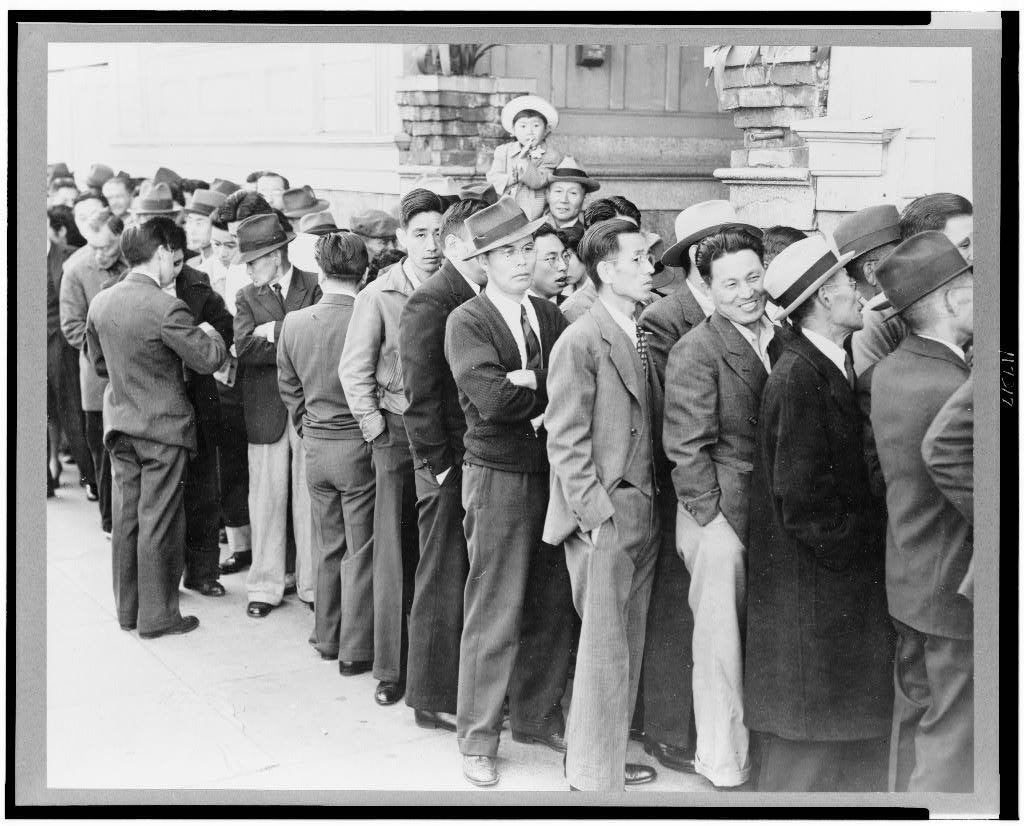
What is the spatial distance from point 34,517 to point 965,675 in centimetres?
317

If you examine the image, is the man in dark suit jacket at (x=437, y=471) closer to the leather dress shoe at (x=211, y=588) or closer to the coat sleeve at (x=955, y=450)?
the coat sleeve at (x=955, y=450)

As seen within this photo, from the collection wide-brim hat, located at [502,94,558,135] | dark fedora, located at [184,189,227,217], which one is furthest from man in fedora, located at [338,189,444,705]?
dark fedora, located at [184,189,227,217]

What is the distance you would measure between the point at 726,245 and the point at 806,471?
77cm

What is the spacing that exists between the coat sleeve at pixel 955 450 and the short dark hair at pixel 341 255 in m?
2.48

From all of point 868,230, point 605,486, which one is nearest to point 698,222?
point 868,230

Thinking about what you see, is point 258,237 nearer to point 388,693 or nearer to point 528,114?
point 528,114

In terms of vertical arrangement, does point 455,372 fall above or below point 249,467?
above

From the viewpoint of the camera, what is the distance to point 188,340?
210 inches

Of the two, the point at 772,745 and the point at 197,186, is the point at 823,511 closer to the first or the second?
the point at 772,745

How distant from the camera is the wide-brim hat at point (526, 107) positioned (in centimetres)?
621

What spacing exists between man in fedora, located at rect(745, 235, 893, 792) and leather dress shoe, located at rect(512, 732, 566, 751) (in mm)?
780

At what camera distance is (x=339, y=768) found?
4387mm

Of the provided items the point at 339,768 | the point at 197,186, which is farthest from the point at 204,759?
the point at 197,186

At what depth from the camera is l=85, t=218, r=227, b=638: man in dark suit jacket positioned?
17.5 feet
